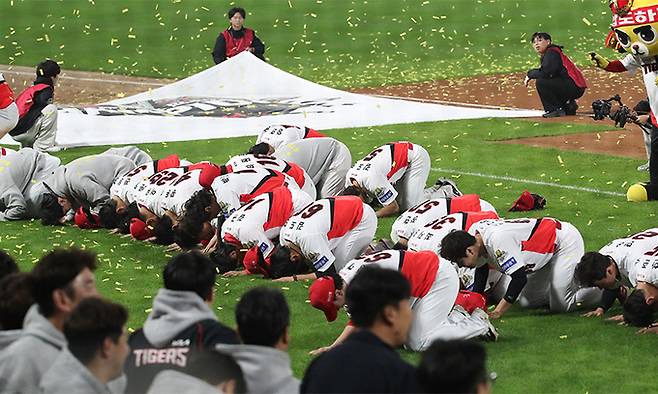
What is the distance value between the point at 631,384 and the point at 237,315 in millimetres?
2990

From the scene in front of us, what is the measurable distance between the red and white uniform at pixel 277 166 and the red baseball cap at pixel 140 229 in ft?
2.92

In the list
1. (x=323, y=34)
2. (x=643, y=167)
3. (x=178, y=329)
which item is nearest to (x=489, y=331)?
(x=178, y=329)

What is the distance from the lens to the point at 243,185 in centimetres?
1068

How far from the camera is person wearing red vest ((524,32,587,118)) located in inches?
678

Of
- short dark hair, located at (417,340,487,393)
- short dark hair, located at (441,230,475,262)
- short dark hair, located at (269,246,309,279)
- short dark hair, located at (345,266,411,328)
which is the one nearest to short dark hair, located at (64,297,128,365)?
short dark hair, located at (345,266,411,328)

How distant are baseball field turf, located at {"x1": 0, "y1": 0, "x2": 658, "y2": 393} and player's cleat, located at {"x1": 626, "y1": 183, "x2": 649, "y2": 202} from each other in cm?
13

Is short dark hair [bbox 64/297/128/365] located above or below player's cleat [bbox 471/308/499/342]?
above

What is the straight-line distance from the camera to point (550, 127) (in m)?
16.6

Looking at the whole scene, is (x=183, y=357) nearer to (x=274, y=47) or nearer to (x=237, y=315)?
(x=237, y=315)

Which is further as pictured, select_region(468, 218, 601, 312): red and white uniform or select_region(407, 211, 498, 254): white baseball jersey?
select_region(407, 211, 498, 254): white baseball jersey

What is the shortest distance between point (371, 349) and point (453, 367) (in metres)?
0.42

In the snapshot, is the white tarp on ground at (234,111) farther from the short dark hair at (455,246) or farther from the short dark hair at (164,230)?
the short dark hair at (455,246)

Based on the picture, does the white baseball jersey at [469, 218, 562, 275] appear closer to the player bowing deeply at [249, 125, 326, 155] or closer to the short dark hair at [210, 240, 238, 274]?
the short dark hair at [210, 240, 238, 274]

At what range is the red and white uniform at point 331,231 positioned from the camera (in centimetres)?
917
